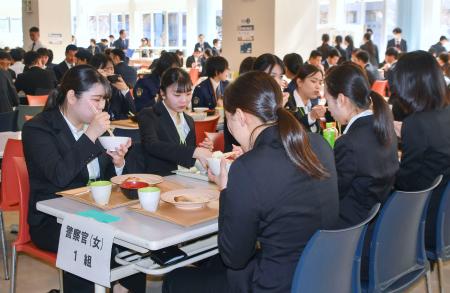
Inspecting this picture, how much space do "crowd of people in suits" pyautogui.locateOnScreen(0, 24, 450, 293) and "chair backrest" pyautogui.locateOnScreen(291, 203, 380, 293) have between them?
6 cm

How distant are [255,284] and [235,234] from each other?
205mm

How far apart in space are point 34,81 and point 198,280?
5.33m

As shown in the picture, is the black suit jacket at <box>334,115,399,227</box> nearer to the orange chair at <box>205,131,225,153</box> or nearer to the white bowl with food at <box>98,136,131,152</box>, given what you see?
the white bowl with food at <box>98,136,131,152</box>

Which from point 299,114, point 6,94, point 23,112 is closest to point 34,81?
point 6,94

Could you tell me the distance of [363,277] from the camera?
Answer: 88.2 inches

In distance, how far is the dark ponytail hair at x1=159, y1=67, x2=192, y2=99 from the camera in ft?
10.2

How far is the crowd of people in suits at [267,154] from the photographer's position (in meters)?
1.66

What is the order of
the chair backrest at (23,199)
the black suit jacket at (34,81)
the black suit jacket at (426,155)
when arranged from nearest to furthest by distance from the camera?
the chair backrest at (23,199) → the black suit jacket at (426,155) → the black suit jacket at (34,81)

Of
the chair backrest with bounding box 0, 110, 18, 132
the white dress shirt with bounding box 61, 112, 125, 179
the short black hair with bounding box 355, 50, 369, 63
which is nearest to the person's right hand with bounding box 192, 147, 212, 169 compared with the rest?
the white dress shirt with bounding box 61, 112, 125, 179

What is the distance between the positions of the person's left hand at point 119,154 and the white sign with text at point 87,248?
1.62 feet

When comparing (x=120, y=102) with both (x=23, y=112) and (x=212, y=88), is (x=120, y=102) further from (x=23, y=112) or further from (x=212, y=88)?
(x=212, y=88)

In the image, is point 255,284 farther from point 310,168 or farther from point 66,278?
point 66,278

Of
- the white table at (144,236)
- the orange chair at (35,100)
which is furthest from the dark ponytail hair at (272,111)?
the orange chair at (35,100)

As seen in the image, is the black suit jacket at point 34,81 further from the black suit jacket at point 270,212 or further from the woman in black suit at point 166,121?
the black suit jacket at point 270,212
